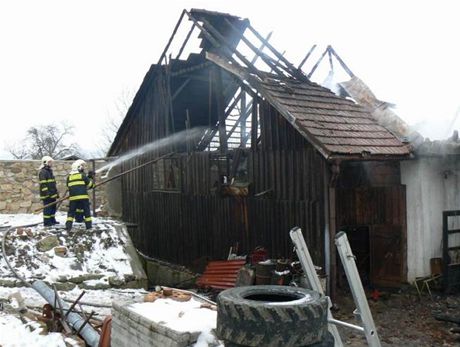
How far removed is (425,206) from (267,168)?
3.45 meters

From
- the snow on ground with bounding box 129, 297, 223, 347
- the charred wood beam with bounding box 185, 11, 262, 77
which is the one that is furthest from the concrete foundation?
the charred wood beam with bounding box 185, 11, 262, 77

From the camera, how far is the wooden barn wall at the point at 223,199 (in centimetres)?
936

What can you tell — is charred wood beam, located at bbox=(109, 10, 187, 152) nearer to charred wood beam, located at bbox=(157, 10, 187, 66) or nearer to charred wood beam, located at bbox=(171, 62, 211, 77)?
charred wood beam, located at bbox=(157, 10, 187, 66)

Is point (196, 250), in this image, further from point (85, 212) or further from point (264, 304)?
point (264, 304)

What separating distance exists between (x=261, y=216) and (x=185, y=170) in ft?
11.1

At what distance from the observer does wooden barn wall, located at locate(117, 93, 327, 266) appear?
936cm

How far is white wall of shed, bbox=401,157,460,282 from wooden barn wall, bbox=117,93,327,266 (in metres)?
2.35

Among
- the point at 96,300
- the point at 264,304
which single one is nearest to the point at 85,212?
the point at 96,300

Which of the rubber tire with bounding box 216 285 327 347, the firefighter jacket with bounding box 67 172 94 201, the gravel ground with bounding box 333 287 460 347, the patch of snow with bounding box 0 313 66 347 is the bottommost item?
the gravel ground with bounding box 333 287 460 347

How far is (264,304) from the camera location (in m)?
4.15

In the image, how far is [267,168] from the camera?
33.7 ft

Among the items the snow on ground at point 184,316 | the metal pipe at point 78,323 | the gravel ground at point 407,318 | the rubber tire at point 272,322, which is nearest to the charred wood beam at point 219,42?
the gravel ground at point 407,318

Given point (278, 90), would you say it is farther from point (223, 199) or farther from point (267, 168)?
point (223, 199)

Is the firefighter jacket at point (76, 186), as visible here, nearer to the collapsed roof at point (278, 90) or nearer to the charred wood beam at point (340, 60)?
the collapsed roof at point (278, 90)
